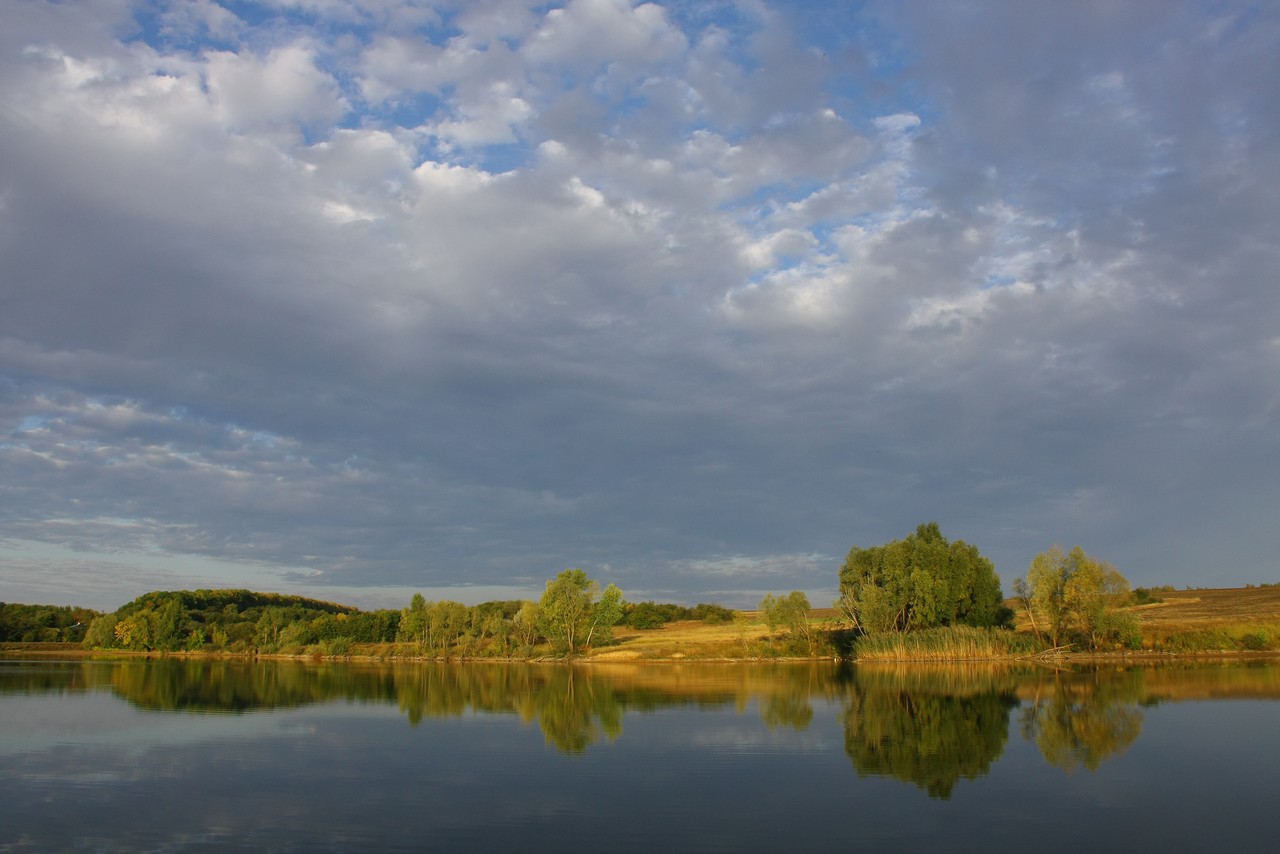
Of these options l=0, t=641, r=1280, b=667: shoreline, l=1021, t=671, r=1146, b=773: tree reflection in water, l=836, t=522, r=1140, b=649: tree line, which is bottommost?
l=0, t=641, r=1280, b=667: shoreline

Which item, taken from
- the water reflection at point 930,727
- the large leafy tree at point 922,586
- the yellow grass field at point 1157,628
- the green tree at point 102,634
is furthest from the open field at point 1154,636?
the green tree at point 102,634

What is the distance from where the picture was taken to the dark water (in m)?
14.3

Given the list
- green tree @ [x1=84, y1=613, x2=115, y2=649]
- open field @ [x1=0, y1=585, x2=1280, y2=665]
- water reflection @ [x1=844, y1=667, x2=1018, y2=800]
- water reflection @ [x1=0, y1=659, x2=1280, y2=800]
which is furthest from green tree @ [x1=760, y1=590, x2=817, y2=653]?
green tree @ [x1=84, y1=613, x2=115, y2=649]

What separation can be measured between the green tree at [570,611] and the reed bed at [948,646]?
27090mm

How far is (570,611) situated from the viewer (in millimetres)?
76625

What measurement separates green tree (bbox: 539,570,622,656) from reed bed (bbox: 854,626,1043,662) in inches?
1067

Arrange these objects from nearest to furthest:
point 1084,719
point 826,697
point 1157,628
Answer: point 1084,719 → point 826,697 → point 1157,628

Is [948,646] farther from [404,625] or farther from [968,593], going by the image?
[404,625]

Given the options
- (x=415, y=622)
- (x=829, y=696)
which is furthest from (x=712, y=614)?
(x=829, y=696)

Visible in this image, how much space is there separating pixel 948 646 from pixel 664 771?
4417 cm

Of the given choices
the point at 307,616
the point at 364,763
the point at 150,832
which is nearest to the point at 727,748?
the point at 364,763

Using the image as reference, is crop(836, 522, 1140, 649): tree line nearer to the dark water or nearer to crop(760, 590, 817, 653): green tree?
crop(760, 590, 817, 653): green tree

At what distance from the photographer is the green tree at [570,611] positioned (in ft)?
252

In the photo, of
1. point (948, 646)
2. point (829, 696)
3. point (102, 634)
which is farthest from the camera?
point (102, 634)
